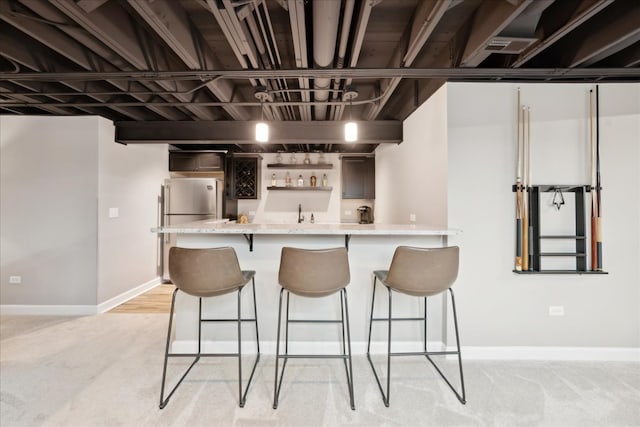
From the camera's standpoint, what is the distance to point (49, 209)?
11.4ft

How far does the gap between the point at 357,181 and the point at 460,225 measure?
9.86 feet

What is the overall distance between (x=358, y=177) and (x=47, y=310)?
15.7ft

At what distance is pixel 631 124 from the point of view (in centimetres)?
244

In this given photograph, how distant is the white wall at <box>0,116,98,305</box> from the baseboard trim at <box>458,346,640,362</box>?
4.28 meters

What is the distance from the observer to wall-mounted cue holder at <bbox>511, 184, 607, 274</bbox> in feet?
7.95

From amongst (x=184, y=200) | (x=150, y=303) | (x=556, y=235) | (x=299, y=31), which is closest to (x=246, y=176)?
(x=184, y=200)

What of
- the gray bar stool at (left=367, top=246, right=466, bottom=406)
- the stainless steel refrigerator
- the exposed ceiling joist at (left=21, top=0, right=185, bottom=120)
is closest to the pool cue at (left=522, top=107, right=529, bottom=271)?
the gray bar stool at (left=367, top=246, right=466, bottom=406)

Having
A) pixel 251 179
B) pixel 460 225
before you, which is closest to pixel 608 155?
pixel 460 225

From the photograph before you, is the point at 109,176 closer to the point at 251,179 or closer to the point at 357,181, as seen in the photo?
the point at 251,179

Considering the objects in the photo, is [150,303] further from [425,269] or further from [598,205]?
[598,205]

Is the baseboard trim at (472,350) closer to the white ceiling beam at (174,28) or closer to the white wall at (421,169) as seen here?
the white wall at (421,169)

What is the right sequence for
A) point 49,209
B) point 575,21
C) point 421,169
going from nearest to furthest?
1. point 575,21
2. point 421,169
3. point 49,209

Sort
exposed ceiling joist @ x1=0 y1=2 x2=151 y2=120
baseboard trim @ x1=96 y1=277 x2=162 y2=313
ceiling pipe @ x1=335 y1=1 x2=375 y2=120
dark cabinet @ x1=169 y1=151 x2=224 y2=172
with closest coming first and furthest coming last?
1. ceiling pipe @ x1=335 y1=1 x2=375 y2=120
2. exposed ceiling joist @ x1=0 y1=2 x2=151 y2=120
3. baseboard trim @ x1=96 y1=277 x2=162 y2=313
4. dark cabinet @ x1=169 y1=151 x2=224 y2=172

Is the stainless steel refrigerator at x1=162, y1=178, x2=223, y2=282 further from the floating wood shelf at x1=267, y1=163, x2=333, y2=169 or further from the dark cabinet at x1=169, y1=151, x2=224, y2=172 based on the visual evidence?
the floating wood shelf at x1=267, y1=163, x2=333, y2=169
